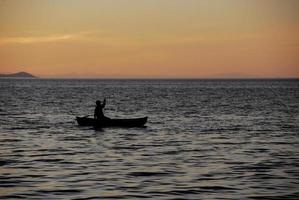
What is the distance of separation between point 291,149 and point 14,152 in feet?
38.9

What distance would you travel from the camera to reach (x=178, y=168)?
19.7 m

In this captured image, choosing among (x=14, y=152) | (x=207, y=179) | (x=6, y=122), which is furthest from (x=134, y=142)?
(x=6, y=122)

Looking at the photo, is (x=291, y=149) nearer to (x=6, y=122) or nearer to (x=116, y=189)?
(x=116, y=189)

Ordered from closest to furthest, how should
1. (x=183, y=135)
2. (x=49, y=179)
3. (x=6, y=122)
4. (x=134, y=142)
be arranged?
(x=49, y=179) < (x=134, y=142) < (x=183, y=135) < (x=6, y=122)

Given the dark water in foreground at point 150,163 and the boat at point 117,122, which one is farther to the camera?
the boat at point 117,122

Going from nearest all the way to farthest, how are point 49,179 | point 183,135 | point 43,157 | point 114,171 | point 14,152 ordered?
point 49,179 < point 114,171 < point 43,157 < point 14,152 < point 183,135

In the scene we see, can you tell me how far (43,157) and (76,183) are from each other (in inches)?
231

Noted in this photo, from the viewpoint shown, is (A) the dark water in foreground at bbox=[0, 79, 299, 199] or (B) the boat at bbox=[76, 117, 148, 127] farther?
(B) the boat at bbox=[76, 117, 148, 127]

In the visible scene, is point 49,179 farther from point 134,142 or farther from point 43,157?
point 134,142

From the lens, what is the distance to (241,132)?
1316 inches

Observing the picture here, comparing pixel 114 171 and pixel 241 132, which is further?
pixel 241 132

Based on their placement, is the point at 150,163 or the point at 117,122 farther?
the point at 117,122

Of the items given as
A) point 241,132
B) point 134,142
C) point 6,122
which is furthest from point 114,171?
point 6,122

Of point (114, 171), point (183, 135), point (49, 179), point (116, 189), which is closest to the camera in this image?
point (116, 189)
